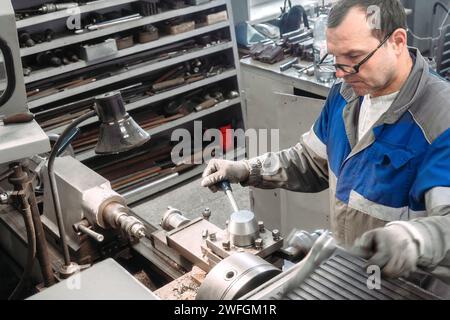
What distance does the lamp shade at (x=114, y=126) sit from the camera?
1077 mm

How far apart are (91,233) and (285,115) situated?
1.10m

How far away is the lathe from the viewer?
0.72m

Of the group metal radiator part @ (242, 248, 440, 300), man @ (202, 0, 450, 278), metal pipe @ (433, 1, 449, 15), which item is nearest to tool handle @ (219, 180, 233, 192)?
man @ (202, 0, 450, 278)

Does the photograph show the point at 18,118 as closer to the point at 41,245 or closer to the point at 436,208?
the point at 41,245

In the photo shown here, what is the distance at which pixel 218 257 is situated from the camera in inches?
41.1

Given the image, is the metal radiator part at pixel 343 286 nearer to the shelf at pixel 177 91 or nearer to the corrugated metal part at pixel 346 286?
the corrugated metal part at pixel 346 286

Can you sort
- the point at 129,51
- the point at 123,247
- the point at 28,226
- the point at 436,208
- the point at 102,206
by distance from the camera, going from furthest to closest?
the point at 129,51 < the point at 123,247 < the point at 102,206 < the point at 28,226 < the point at 436,208

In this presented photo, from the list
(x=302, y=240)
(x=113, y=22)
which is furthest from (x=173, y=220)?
(x=113, y=22)

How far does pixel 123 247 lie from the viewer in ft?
4.49

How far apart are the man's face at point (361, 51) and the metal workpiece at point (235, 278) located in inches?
22.1

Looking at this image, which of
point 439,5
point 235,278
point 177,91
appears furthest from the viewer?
point 177,91
